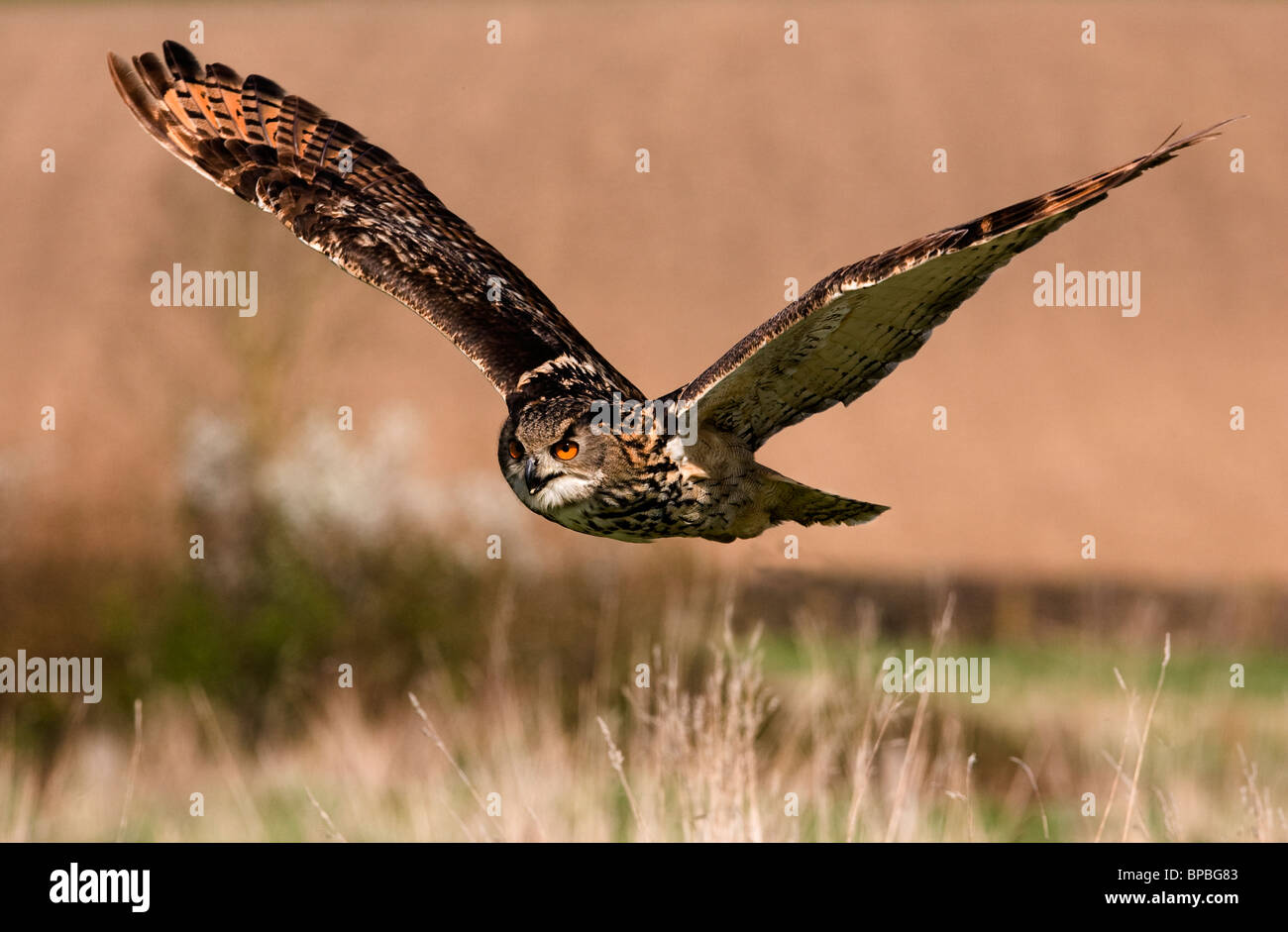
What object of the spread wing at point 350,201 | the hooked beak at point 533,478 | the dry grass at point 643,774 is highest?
the spread wing at point 350,201

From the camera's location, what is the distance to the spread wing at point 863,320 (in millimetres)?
4742

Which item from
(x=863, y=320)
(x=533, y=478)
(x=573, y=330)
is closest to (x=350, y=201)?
(x=573, y=330)

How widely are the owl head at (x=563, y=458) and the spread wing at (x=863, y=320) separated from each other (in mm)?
386

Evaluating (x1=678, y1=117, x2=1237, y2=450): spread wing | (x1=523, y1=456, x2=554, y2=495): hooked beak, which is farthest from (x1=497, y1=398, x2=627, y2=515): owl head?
(x1=678, y1=117, x2=1237, y2=450): spread wing

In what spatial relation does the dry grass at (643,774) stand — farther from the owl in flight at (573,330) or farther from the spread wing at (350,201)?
the spread wing at (350,201)

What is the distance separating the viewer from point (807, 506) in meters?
6.45

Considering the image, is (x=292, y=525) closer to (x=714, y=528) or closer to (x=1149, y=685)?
(x=714, y=528)

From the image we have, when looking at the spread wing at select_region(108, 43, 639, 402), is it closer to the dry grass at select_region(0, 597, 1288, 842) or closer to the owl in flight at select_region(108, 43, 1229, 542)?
the owl in flight at select_region(108, 43, 1229, 542)

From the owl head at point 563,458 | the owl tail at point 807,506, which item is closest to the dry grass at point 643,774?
the owl tail at point 807,506

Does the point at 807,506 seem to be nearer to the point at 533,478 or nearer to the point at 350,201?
the point at 533,478

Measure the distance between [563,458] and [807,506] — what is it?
1204mm

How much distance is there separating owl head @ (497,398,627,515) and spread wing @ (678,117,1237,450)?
386 millimetres

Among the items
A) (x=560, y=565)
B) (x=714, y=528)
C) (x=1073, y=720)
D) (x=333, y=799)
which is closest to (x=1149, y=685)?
(x=1073, y=720)

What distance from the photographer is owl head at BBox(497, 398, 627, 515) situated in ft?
19.2
